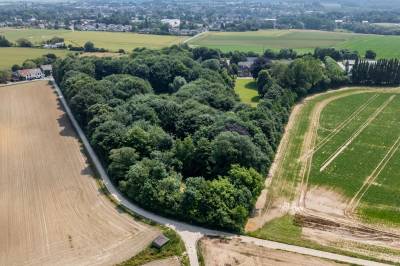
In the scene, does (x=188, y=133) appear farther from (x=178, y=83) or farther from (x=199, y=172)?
(x=178, y=83)

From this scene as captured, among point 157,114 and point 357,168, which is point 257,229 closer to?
point 357,168

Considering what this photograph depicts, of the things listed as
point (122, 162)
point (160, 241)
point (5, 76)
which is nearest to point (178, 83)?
point (122, 162)

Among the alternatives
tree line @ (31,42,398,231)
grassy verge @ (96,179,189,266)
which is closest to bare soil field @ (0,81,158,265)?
grassy verge @ (96,179,189,266)

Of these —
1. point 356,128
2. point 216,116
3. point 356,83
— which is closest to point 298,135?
point 356,128

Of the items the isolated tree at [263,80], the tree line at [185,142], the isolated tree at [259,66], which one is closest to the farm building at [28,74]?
the tree line at [185,142]

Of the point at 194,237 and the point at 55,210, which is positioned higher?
the point at 194,237

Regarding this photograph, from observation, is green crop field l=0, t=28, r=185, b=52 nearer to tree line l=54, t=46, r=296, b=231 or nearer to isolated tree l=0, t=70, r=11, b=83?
isolated tree l=0, t=70, r=11, b=83
